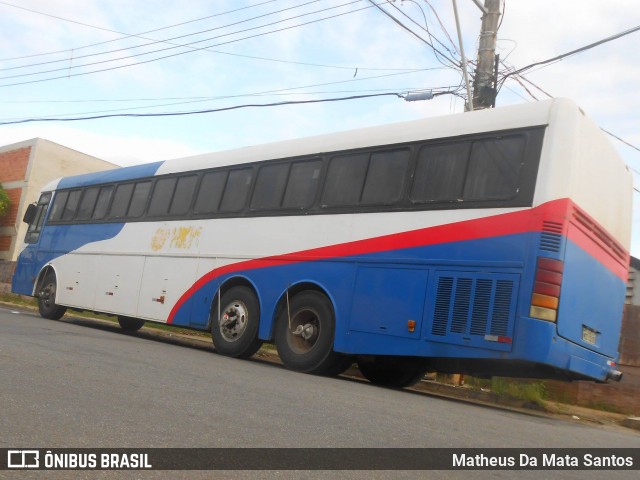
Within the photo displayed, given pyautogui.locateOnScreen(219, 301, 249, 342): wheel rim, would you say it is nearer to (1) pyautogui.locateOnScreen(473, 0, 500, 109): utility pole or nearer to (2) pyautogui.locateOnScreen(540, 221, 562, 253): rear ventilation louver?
(2) pyautogui.locateOnScreen(540, 221, 562, 253): rear ventilation louver

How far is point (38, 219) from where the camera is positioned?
17.2 metres

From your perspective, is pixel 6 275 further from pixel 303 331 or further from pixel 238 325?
pixel 303 331

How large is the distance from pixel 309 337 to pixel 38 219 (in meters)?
10.1

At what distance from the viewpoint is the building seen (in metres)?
31.9

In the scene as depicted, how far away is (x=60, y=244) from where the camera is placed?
16.1m

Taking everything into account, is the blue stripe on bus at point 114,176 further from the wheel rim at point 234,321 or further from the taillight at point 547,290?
the taillight at point 547,290

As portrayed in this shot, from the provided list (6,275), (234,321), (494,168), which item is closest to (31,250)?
(234,321)

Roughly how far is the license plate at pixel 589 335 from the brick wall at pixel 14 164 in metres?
29.1

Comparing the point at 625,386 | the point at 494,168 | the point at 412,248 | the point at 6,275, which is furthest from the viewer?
the point at 6,275

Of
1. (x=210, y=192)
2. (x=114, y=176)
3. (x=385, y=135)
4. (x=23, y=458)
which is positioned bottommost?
(x=23, y=458)

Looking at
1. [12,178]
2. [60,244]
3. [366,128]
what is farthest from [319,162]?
[12,178]

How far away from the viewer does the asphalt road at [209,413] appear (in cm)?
455

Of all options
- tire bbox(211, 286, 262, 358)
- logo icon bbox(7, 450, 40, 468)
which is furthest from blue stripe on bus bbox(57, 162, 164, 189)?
logo icon bbox(7, 450, 40, 468)

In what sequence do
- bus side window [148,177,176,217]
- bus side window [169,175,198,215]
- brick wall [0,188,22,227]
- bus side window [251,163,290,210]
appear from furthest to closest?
brick wall [0,188,22,227], bus side window [148,177,176,217], bus side window [169,175,198,215], bus side window [251,163,290,210]
